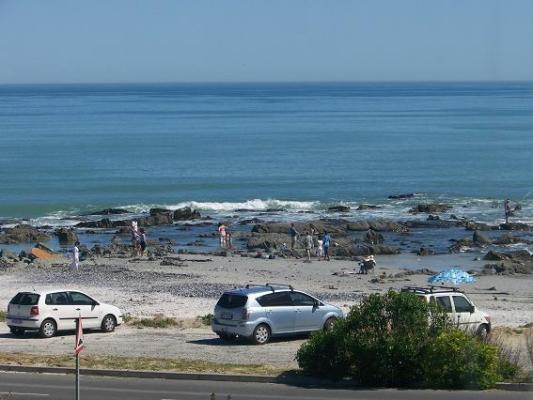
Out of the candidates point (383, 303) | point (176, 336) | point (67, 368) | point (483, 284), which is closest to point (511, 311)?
point (483, 284)

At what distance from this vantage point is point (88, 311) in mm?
25906

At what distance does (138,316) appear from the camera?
2930cm

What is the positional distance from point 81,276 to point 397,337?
2323 centimetres

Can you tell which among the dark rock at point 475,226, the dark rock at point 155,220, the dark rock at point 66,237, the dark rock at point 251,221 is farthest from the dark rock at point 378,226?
the dark rock at point 66,237

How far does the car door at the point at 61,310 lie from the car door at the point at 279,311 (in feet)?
16.3

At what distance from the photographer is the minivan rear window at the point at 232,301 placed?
78.4ft

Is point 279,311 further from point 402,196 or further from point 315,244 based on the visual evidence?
point 402,196

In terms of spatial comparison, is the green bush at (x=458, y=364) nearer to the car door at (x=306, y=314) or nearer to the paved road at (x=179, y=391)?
the paved road at (x=179, y=391)

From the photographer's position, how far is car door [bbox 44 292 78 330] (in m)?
25.3

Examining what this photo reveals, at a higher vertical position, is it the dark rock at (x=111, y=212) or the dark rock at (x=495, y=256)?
the dark rock at (x=495, y=256)

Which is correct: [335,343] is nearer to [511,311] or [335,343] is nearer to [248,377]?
[248,377]

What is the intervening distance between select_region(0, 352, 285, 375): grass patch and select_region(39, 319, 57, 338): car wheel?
3.38 metres

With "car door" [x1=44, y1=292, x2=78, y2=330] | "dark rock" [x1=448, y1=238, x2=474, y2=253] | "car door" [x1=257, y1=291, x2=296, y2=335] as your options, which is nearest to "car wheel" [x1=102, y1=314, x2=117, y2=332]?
"car door" [x1=44, y1=292, x2=78, y2=330]

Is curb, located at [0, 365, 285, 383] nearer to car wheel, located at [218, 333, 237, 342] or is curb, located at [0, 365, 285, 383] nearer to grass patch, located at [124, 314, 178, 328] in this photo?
car wheel, located at [218, 333, 237, 342]
